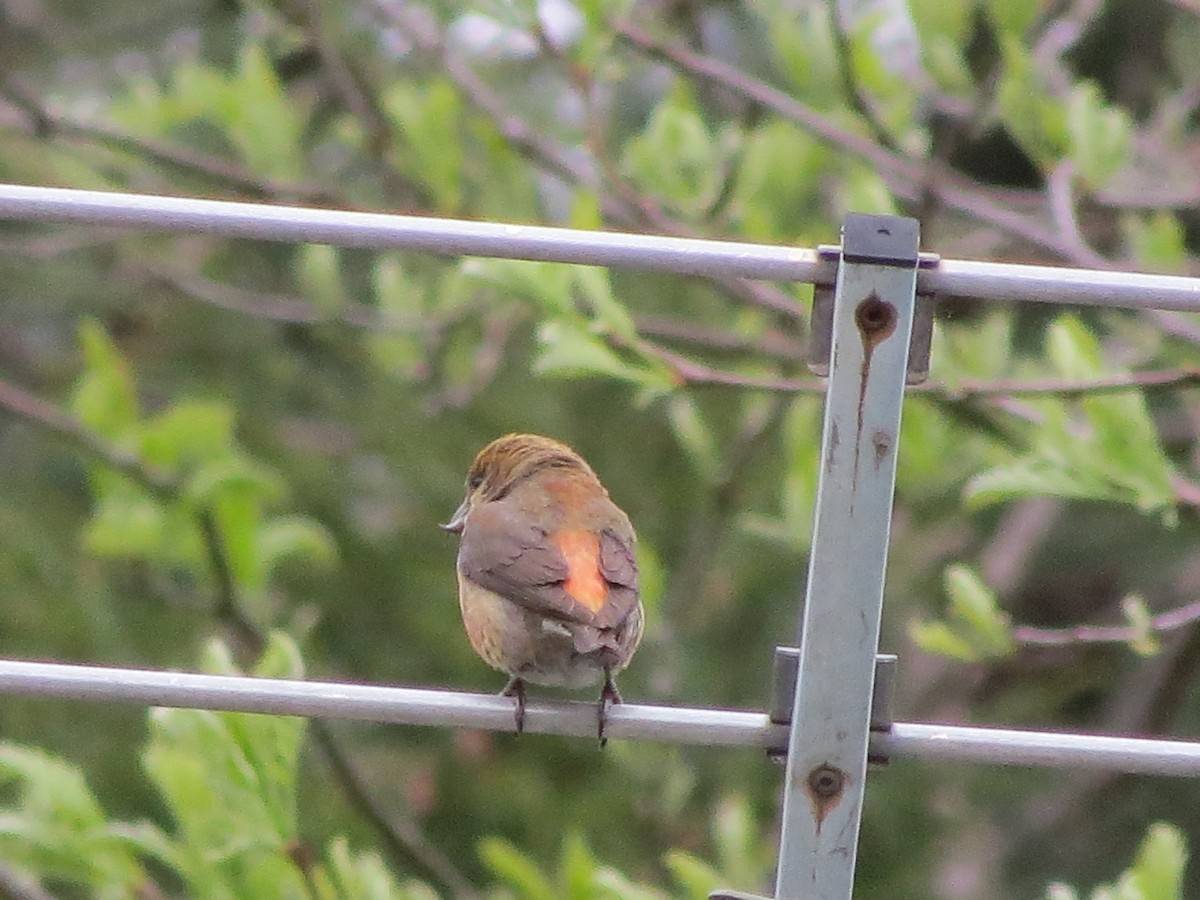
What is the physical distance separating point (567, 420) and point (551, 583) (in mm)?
2955

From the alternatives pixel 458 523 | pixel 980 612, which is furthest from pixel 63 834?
pixel 980 612

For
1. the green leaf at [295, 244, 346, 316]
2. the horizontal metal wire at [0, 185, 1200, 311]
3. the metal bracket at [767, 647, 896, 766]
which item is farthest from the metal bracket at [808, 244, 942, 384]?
the green leaf at [295, 244, 346, 316]

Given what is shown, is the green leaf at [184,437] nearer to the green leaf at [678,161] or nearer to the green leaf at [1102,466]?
the green leaf at [678,161]

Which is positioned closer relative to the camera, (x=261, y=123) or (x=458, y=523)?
(x=458, y=523)

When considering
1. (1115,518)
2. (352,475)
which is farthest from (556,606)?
(1115,518)

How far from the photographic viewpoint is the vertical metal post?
6.15 feet

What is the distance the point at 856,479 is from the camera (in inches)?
74.5

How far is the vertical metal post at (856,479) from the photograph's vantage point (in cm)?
187

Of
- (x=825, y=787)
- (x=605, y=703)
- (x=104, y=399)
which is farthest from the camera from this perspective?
(x=104, y=399)

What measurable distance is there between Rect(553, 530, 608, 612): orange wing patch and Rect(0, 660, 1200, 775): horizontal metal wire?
1.07m

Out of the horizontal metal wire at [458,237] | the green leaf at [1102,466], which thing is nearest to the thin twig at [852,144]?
the green leaf at [1102,466]

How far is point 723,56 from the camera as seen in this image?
6.85 m

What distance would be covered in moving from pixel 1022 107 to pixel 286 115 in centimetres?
187

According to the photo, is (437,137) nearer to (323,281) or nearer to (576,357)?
(323,281)
